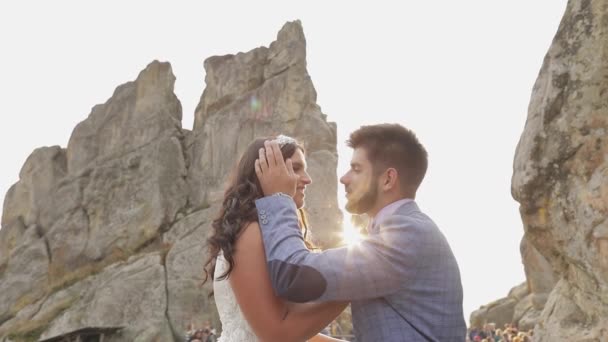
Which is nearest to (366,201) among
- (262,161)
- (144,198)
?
(262,161)

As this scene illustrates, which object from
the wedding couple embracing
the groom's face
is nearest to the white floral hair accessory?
the wedding couple embracing

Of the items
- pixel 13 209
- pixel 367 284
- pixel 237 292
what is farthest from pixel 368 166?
pixel 13 209

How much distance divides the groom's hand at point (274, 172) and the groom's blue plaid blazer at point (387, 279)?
0.29 metres

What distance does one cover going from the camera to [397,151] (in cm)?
276

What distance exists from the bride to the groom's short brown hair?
49 centimetres

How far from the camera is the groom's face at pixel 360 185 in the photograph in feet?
8.97

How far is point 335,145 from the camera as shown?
34281 millimetres

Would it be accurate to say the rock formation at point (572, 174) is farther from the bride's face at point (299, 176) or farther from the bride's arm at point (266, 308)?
the bride's arm at point (266, 308)

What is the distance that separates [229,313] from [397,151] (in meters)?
1.24

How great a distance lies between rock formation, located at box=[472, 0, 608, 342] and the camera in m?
5.66

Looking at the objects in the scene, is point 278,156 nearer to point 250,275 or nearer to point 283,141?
point 283,141

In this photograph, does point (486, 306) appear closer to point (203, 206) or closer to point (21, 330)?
point (203, 206)

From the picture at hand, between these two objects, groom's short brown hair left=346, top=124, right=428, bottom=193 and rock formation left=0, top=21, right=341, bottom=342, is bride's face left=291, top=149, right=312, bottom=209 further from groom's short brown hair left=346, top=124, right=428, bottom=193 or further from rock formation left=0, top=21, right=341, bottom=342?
rock formation left=0, top=21, right=341, bottom=342

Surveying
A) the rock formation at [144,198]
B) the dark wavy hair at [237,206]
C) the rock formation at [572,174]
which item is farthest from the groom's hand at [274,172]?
the rock formation at [144,198]
